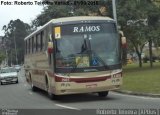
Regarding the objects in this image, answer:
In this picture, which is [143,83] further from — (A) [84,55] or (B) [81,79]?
(B) [81,79]

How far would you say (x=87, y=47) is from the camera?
20.2m

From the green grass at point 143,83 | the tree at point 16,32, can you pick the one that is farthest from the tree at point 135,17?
the tree at point 16,32

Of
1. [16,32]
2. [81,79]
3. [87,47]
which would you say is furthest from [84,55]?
[16,32]

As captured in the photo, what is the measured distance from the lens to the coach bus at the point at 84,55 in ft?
65.3

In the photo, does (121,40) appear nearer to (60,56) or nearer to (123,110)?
(60,56)

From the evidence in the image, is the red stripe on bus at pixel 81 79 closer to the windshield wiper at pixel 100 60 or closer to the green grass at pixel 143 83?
the windshield wiper at pixel 100 60

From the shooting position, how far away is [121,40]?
20.6 meters

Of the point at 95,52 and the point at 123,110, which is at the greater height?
the point at 95,52

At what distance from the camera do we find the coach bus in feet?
65.3

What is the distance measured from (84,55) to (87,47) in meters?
0.35

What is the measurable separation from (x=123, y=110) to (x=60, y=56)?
5.53m

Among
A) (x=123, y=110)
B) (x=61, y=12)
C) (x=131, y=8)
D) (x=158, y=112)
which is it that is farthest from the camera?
(x=61, y=12)

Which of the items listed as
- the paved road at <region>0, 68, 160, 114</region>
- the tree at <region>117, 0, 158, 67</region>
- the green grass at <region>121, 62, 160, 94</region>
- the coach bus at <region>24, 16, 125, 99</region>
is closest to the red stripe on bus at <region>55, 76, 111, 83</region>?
the coach bus at <region>24, 16, 125, 99</region>

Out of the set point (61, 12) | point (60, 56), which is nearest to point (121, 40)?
point (60, 56)
